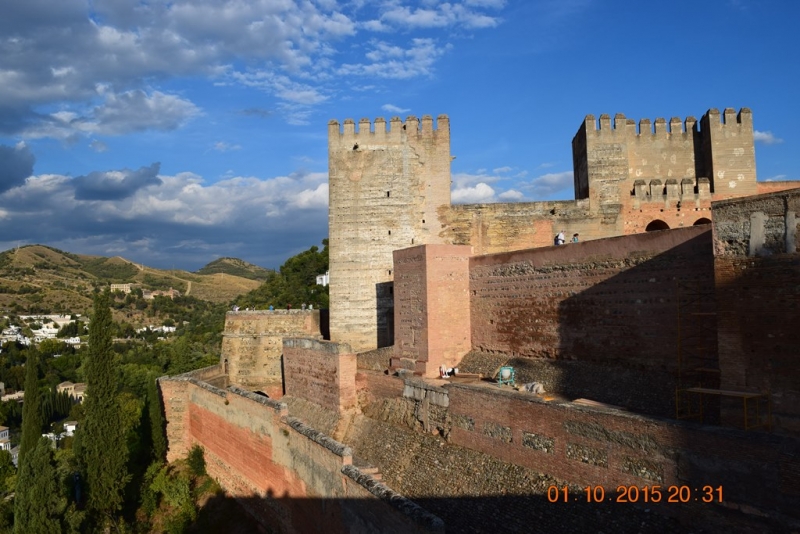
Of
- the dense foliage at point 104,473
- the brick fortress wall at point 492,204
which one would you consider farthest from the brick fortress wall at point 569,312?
the dense foliage at point 104,473

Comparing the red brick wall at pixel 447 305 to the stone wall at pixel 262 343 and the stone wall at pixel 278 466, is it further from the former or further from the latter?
the stone wall at pixel 262 343

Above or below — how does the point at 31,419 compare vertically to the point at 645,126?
below

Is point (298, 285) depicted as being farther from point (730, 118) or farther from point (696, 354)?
point (696, 354)

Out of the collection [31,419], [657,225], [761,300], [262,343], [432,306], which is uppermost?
[657,225]

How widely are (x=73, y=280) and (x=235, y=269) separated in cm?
4031

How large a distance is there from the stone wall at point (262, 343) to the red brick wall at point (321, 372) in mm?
3497

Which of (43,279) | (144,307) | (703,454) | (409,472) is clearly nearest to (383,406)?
(409,472)

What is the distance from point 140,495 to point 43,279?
9968cm

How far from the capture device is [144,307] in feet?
303

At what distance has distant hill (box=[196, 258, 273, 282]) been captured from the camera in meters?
134

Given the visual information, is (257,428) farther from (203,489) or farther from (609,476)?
(609,476)

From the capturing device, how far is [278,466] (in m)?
12.1

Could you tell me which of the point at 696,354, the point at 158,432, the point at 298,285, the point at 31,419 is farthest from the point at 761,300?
the point at 298,285

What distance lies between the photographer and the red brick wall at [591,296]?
31.7 feet
